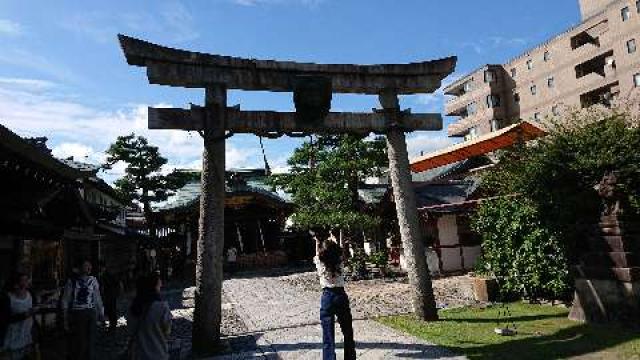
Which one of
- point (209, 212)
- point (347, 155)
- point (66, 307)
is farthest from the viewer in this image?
point (347, 155)

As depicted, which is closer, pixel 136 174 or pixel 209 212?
pixel 209 212

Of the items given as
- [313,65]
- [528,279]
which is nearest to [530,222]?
[528,279]

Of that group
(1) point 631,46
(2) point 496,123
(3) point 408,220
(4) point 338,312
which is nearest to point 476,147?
(3) point 408,220

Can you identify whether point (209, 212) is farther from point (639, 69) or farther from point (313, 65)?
point (639, 69)

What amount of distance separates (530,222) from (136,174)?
85.3ft

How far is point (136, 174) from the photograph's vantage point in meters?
30.8

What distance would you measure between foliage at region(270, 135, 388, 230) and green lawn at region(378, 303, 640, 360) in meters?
9.14

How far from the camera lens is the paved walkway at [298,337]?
7.59 meters

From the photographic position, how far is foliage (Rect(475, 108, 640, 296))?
28.7ft

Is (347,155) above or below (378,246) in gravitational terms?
above

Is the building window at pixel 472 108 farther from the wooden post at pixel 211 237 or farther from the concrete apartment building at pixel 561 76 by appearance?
the wooden post at pixel 211 237

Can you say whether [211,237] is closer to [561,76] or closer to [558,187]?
[558,187]

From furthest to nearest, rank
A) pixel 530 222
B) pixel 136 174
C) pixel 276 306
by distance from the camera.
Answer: pixel 136 174, pixel 276 306, pixel 530 222

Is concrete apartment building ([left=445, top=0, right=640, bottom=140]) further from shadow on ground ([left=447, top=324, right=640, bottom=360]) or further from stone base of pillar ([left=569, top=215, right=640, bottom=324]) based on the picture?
shadow on ground ([left=447, top=324, right=640, bottom=360])
